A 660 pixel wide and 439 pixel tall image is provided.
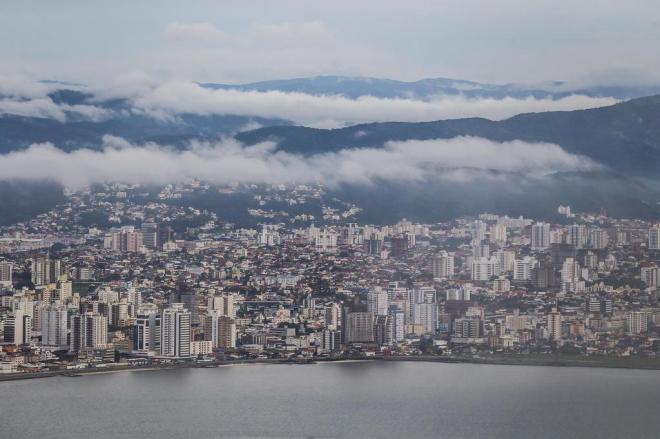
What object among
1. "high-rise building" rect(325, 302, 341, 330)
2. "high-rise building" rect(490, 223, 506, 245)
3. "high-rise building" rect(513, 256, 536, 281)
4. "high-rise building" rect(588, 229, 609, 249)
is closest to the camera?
"high-rise building" rect(325, 302, 341, 330)

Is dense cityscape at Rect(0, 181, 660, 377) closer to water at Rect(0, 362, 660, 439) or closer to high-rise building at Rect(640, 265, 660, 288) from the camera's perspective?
high-rise building at Rect(640, 265, 660, 288)

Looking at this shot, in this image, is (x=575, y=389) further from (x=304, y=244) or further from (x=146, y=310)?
(x=304, y=244)

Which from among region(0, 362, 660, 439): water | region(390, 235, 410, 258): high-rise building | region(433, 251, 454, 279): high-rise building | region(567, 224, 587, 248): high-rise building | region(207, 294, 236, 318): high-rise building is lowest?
region(0, 362, 660, 439): water

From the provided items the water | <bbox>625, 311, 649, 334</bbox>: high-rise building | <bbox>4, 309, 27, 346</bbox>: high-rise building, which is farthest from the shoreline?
<bbox>4, 309, 27, 346</bbox>: high-rise building

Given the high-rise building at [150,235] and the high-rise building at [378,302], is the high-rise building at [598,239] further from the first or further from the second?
the high-rise building at [150,235]

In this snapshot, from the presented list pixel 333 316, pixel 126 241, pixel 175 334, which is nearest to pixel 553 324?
pixel 333 316

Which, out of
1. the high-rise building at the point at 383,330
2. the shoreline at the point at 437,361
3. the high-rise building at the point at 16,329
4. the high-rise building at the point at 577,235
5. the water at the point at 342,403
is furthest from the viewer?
the high-rise building at the point at 577,235

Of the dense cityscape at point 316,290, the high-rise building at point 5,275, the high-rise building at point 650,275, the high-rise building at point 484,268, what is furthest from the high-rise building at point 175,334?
the high-rise building at point 650,275
